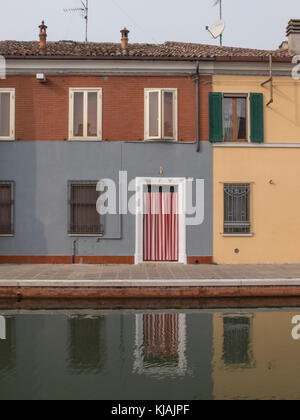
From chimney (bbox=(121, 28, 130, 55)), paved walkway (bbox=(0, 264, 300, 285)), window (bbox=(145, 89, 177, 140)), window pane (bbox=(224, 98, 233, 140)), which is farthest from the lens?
chimney (bbox=(121, 28, 130, 55))

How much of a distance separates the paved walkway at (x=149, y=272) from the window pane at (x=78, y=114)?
437cm

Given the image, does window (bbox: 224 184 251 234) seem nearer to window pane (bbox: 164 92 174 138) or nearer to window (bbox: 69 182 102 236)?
window pane (bbox: 164 92 174 138)

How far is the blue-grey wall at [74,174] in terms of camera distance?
1372 cm

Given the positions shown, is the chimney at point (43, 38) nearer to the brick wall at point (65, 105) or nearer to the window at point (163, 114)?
the brick wall at point (65, 105)

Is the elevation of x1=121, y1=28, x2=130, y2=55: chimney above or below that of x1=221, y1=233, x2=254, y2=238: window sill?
above

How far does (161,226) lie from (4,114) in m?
6.24

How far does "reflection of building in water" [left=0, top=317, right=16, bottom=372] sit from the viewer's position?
6305 mm

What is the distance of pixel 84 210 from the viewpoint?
1388 centimetres

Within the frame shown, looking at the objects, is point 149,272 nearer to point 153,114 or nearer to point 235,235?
point 235,235

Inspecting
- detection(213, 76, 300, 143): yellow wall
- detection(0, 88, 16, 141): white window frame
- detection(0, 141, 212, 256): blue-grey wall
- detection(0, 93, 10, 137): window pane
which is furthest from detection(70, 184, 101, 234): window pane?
detection(213, 76, 300, 143): yellow wall

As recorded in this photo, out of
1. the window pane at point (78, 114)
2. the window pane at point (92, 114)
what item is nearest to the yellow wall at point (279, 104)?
the window pane at point (92, 114)

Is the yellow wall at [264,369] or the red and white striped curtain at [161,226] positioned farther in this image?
the red and white striped curtain at [161,226]

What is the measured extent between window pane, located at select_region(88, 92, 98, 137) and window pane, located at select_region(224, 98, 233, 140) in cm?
422
